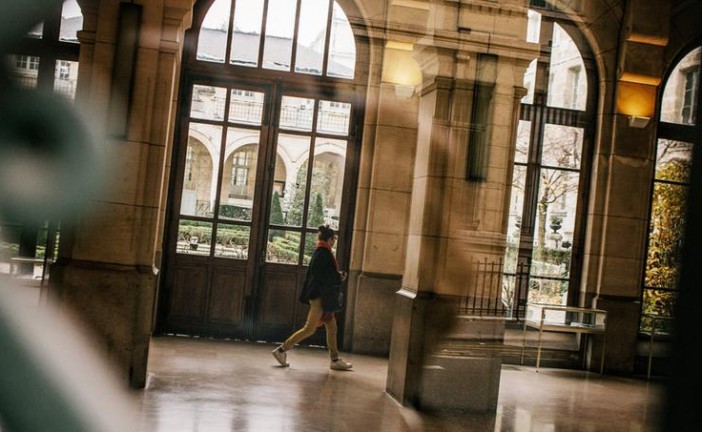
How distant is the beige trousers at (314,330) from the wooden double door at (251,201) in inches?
50.7

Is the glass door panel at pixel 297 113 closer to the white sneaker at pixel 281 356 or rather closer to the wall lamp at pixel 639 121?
the white sneaker at pixel 281 356

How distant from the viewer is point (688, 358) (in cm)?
30

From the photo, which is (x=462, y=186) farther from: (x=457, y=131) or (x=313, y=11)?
(x=313, y=11)

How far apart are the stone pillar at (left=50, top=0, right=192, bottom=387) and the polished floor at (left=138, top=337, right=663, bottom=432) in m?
0.45

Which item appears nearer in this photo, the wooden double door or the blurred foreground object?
the blurred foreground object

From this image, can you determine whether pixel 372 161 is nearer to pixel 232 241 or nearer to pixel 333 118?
pixel 333 118

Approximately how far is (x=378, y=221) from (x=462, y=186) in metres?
2.48

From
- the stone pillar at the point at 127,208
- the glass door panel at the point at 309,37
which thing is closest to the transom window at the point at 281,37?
the glass door panel at the point at 309,37

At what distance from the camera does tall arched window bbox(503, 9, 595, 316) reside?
8.38m

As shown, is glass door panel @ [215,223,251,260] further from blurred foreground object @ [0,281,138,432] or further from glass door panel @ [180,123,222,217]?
blurred foreground object @ [0,281,138,432]

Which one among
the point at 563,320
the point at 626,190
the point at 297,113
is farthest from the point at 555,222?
the point at 297,113

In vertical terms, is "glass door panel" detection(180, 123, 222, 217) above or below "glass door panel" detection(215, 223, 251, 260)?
above

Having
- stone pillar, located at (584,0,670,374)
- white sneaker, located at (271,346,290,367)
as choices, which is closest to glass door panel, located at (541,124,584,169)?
stone pillar, located at (584,0,670,374)

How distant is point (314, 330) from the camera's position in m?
6.73
